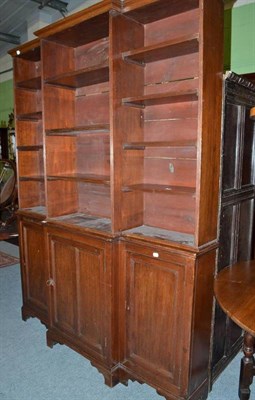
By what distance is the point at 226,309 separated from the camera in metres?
1.40

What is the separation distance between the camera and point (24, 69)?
2682 mm

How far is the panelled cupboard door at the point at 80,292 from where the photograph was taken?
→ 79.7 inches

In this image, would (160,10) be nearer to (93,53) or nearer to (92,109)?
(93,53)

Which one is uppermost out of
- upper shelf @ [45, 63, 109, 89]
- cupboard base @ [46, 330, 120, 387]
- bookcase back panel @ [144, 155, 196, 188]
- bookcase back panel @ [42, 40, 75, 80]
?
bookcase back panel @ [42, 40, 75, 80]

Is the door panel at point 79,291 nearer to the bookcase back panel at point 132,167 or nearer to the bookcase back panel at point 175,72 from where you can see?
the bookcase back panel at point 132,167

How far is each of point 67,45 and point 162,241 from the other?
5.26 ft

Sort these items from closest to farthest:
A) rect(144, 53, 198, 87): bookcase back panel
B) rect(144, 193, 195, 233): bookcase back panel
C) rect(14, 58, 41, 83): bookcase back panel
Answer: rect(144, 53, 198, 87): bookcase back panel < rect(144, 193, 195, 233): bookcase back panel < rect(14, 58, 41, 83): bookcase back panel

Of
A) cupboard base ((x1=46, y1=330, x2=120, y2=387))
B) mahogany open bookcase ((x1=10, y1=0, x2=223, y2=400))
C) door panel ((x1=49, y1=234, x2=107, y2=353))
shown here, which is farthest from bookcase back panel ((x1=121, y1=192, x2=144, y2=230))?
cupboard base ((x1=46, y1=330, x2=120, y2=387))

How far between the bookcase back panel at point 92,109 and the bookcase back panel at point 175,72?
0.36 meters

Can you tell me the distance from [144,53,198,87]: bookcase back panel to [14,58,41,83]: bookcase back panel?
46.3 inches

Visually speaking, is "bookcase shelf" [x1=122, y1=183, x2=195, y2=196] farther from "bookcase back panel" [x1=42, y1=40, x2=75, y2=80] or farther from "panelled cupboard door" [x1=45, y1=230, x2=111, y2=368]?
"bookcase back panel" [x1=42, y1=40, x2=75, y2=80]

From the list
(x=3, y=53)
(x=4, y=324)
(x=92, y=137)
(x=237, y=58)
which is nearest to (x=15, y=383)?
(x=4, y=324)

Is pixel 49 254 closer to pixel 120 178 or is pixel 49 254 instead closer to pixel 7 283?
pixel 120 178

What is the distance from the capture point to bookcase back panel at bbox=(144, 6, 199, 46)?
1.79m
